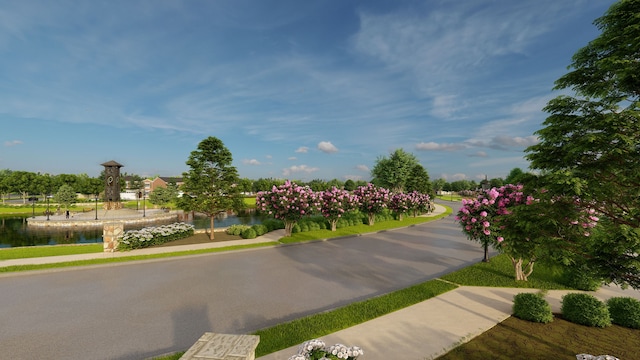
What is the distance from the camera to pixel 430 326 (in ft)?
26.9

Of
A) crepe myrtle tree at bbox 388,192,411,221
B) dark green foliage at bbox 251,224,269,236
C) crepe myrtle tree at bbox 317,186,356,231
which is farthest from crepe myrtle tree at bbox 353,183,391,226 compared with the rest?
dark green foliage at bbox 251,224,269,236

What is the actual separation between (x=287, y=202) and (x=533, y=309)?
17.1 metres

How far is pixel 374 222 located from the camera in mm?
33219

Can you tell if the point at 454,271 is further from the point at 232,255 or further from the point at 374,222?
the point at 374,222

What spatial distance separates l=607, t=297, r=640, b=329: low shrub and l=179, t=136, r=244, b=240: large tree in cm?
2235

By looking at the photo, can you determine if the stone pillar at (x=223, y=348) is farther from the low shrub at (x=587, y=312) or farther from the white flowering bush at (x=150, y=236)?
the white flowering bush at (x=150, y=236)

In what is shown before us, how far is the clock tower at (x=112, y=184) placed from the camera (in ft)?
146

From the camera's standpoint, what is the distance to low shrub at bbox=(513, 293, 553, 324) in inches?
332

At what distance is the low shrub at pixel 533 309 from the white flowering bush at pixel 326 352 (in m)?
6.96

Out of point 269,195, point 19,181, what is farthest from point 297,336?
point 19,181

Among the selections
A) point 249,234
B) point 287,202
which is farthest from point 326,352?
point 249,234

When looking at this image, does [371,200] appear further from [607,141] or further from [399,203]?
[607,141]

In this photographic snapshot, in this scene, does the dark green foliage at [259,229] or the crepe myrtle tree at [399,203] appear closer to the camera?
the dark green foliage at [259,229]

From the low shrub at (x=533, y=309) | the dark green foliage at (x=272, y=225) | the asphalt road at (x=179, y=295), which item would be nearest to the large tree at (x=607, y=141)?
the low shrub at (x=533, y=309)
